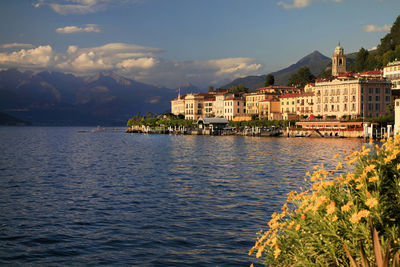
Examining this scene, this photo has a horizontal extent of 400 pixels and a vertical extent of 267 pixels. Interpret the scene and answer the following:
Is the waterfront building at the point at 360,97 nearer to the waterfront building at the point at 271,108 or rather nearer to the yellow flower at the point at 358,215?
the waterfront building at the point at 271,108

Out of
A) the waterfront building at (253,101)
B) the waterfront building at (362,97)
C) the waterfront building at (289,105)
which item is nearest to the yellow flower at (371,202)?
the waterfront building at (362,97)

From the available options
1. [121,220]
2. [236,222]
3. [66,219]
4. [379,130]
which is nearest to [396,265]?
[236,222]

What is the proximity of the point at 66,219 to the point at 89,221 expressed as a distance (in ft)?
4.78

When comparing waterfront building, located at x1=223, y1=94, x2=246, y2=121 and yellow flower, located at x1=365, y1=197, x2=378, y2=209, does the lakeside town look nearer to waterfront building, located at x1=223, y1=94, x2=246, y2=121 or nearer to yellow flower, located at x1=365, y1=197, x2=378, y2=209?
waterfront building, located at x1=223, y1=94, x2=246, y2=121

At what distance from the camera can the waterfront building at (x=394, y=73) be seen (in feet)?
468

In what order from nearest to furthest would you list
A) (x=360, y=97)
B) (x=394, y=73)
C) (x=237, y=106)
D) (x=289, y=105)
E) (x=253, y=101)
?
(x=360, y=97)
(x=394, y=73)
(x=289, y=105)
(x=253, y=101)
(x=237, y=106)

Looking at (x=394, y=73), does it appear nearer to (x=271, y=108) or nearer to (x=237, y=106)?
(x=271, y=108)

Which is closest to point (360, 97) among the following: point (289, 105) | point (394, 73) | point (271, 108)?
point (394, 73)

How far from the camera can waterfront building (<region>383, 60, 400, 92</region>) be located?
14262 cm

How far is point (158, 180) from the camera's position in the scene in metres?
40.0

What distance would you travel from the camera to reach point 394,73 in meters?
144

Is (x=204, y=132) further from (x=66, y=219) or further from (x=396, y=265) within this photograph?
(x=396, y=265)

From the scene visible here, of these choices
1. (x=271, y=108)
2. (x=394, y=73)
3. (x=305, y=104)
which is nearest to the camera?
(x=394, y=73)

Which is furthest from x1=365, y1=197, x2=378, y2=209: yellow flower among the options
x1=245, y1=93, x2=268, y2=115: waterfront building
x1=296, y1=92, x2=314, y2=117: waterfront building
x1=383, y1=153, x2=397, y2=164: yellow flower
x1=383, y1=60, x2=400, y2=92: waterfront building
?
x1=245, y1=93, x2=268, y2=115: waterfront building
